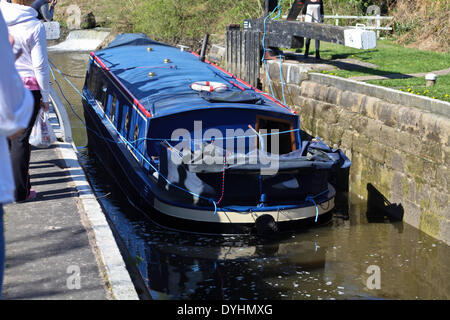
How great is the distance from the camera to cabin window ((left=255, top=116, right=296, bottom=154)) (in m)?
9.04

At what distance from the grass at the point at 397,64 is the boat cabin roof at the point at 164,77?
7.42ft

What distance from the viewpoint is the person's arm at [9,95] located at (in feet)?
8.19

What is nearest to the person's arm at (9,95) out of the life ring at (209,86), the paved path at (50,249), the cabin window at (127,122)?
the paved path at (50,249)

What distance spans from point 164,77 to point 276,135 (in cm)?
245

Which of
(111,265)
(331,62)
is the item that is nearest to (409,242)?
(111,265)

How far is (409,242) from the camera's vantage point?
829 centimetres

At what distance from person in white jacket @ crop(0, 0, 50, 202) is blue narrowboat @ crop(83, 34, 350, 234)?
7.81 feet

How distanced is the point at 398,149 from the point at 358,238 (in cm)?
154

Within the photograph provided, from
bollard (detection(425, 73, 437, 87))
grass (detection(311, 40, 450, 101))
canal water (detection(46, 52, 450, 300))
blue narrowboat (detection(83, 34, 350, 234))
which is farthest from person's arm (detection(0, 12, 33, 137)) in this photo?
bollard (detection(425, 73, 437, 87))

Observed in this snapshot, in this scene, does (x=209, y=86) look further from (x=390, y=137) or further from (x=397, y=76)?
(x=397, y=76)

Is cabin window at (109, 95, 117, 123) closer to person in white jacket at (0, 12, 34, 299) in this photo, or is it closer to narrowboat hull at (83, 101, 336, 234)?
narrowboat hull at (83, 101, 336, 234)

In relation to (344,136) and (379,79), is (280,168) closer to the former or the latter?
(344,136)

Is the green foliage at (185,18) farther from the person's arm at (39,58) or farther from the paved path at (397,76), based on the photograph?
the person's arm at (39,58)

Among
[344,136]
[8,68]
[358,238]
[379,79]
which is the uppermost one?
[8,68]
